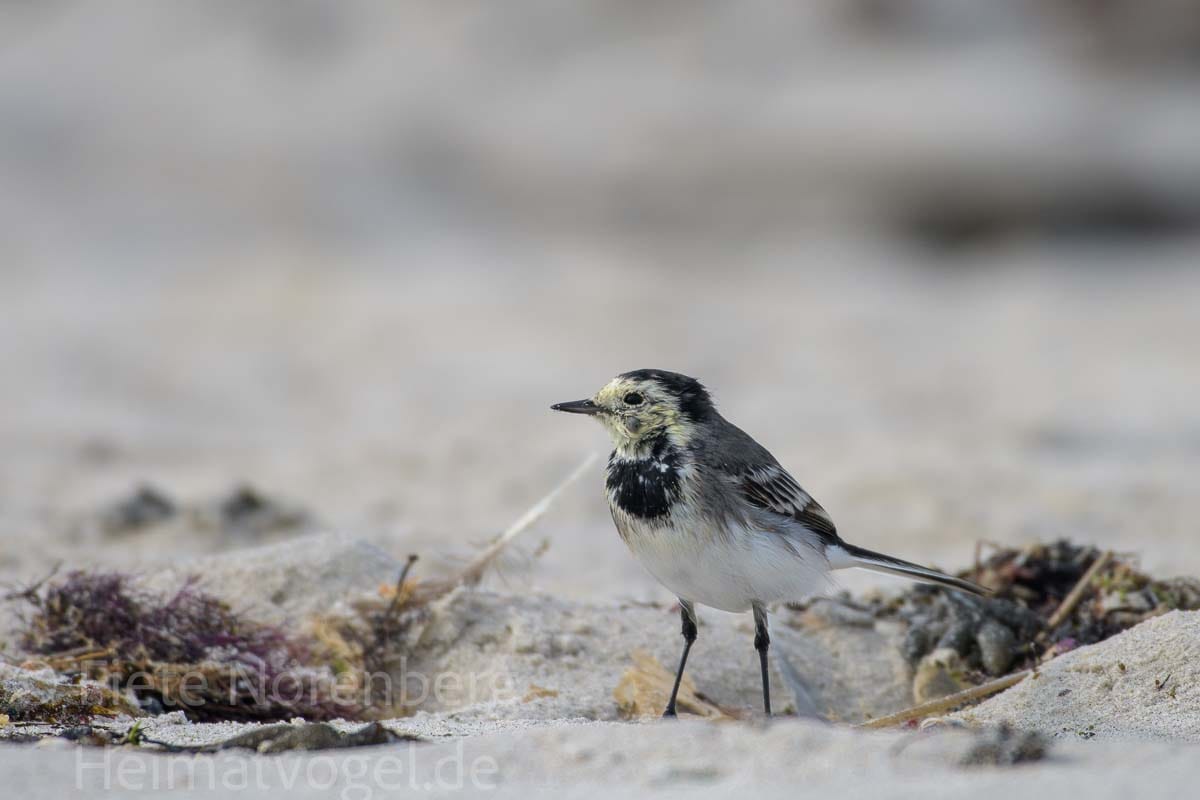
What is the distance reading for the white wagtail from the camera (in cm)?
450

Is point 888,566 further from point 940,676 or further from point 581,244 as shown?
point 581,244

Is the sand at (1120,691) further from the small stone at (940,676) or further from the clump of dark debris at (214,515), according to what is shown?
the clump of dark debris at (214,515)

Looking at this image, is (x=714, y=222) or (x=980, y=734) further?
(x=714, y=222)

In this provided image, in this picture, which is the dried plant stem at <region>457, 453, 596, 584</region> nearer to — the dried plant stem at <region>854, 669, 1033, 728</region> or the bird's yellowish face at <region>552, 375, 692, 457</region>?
the bird's yellowish face at <region>552, 375, 692, 457</region>

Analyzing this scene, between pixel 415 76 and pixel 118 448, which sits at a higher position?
pixel 415 76

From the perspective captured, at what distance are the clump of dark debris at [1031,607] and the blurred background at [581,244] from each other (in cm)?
270

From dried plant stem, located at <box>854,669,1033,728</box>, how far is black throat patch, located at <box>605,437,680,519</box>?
94cm

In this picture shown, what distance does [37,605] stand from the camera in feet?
17.0

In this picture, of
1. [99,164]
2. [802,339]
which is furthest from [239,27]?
[802,339]

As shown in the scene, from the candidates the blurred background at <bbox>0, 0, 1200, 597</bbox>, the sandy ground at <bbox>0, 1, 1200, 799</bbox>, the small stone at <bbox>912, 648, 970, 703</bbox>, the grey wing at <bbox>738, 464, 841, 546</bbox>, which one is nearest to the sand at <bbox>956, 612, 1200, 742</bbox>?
the sandy ground at <bbox>0, 1, 1200, 799</bbox>

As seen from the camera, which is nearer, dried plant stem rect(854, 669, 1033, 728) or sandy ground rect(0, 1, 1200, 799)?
dried plant stem rect(854, 669, 1033, 728)

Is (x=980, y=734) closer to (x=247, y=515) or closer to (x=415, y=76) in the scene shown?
(x=247, y=515)

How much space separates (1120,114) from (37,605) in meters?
15.8

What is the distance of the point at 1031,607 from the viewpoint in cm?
574
